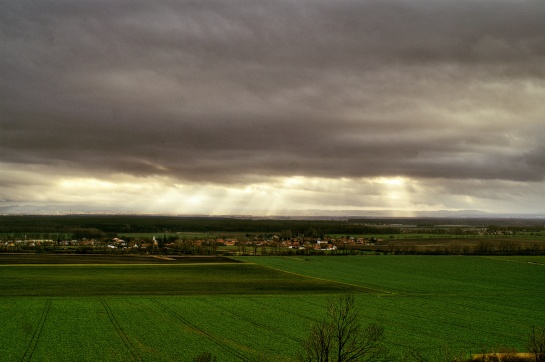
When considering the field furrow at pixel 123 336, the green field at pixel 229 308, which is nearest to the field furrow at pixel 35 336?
the green field at pixel 229 308

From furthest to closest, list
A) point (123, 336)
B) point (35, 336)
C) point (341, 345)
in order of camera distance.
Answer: point (123, 336)
point (35, 336)
point (341, 345)

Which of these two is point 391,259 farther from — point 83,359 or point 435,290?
point 83,359

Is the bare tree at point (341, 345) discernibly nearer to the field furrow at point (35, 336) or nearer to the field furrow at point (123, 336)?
the field furrow at point (123, 336)

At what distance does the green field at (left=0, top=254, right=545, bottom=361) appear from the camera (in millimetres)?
30281

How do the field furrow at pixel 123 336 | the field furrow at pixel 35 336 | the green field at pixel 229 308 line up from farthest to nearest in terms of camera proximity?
the green field at pixel 229 308 < the field furrow at pixel 123 336 < the field furrow at pixel 35 336

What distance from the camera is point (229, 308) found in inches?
1708

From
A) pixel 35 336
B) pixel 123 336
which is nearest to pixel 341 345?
pixel 123 336

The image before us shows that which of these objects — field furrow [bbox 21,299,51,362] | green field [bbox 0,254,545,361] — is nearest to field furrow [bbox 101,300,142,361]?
green field [bbox 0,254,545,361]

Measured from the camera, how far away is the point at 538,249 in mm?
128250

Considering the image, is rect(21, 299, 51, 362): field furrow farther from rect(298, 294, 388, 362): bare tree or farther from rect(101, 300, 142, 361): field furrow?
rect(298, 294, 388, 362): bare tree

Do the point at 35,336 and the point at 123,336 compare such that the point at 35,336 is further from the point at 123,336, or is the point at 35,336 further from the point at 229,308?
the point at 229,308

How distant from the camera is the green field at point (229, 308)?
30281 millimetres

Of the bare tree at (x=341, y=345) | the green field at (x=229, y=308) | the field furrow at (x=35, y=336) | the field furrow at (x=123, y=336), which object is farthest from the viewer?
the green field at (x=229, y=308)

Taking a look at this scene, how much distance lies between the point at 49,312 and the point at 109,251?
76.6 meters
